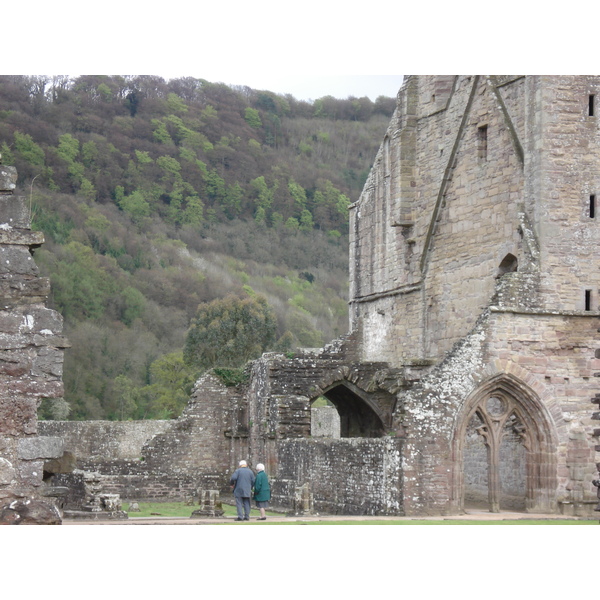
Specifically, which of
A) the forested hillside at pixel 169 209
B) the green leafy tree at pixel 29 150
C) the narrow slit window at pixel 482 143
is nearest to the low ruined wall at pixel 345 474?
the narrow slit window at pixel 482 143

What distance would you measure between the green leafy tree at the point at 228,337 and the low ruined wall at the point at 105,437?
1058 cm

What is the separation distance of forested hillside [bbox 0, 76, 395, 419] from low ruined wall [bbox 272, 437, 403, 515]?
24311 mm

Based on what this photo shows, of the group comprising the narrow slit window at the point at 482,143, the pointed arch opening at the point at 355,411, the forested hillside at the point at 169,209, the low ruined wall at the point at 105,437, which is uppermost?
the forested hillside at the point at 169,209

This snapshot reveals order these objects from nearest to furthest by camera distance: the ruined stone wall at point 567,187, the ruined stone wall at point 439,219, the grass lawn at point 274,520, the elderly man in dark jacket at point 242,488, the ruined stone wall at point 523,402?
the grass lawn at point 274,520 → the elderly man in dark jacket at point 242,488 → the ruined stone wall at point 523,402 → the ruined stone wall at point 567,187 → the ruined stone wall at point 439,219

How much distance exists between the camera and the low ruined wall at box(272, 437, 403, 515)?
19.9 m

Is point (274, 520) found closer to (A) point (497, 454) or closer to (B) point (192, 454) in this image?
(A) point (497, 454)

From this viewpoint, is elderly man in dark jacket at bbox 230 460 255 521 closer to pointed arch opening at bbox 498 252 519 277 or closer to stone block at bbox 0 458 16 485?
stone block at bbox 0 458 16 485

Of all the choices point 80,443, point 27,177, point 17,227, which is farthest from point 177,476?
point 27,177

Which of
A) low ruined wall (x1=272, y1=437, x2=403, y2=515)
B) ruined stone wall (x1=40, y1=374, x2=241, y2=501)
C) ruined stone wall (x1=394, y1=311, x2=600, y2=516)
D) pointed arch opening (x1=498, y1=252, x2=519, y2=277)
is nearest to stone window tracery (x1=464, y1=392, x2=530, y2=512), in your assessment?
ruined stone wall (x1=394, y1=311, x2=600, y2=516)

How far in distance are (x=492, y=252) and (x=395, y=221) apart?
439 centimetres

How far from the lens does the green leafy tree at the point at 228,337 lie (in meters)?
46.2

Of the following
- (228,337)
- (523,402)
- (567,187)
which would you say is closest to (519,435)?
(523,402)

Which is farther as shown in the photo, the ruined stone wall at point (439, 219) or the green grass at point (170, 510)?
the ruined stone wall at point (439, 219)

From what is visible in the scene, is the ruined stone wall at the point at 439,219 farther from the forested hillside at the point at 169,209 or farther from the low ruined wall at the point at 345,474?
the forested hillside at the point at 169,209
